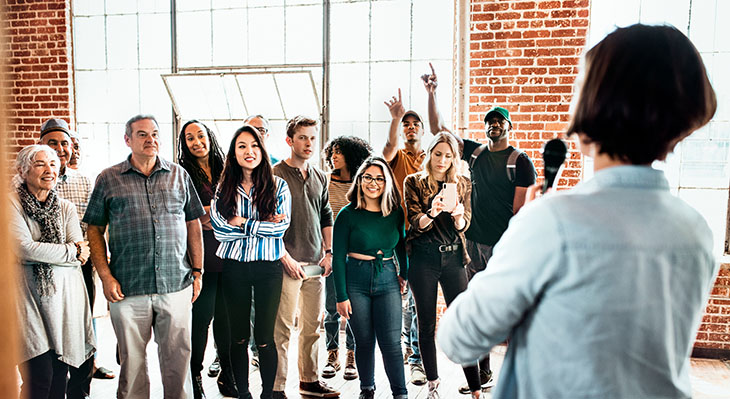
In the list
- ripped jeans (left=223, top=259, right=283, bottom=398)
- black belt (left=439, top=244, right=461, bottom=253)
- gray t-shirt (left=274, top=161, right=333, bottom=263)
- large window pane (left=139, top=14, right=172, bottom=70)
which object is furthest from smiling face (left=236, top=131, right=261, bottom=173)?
large window pane (left=139, top=14, right=172, bottom=70)

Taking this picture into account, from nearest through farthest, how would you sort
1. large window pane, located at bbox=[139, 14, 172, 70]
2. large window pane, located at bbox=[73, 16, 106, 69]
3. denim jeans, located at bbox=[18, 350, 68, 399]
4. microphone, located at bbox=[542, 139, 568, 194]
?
microphone, located at bbox=[542, 139, 568, 194] < denim jeans, located at bbox=[18, 350, 68, 399] < large window pane, located at bbox=[139, 14, 172, 70] < large window pane, located at bbox=[73, 16, 106, 69]

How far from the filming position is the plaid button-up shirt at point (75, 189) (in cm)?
355

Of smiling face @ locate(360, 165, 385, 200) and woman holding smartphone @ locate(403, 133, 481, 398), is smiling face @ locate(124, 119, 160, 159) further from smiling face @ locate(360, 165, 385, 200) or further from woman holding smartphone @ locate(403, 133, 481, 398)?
woman holding smartphone @ locate(403, 133, 481, 398)

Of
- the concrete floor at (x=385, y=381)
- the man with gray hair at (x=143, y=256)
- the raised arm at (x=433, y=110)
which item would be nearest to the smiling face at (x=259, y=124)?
the man with gray hair at (x=143, y=256)

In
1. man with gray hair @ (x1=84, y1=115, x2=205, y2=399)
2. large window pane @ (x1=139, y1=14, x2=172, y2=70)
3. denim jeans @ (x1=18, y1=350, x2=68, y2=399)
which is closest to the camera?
denim jeans @ (x1=18, y1=350, x2=68, y2=399)

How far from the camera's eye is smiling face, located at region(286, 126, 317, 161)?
3533mm

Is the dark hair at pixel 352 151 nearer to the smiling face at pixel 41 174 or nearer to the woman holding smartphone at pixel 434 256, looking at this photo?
the woman holding smartphone at pixel 434 256

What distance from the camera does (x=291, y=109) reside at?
5.20m

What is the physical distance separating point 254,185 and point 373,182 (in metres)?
0.74

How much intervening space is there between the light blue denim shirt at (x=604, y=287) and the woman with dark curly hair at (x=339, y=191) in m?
3.11

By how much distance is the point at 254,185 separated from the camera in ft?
10.5

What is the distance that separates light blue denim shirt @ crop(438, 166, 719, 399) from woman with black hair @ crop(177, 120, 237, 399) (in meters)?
2.79

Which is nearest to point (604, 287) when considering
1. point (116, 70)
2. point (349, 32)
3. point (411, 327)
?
point (411, 327)

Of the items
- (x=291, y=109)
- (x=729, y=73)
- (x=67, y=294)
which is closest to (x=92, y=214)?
(x=67, y=294)
